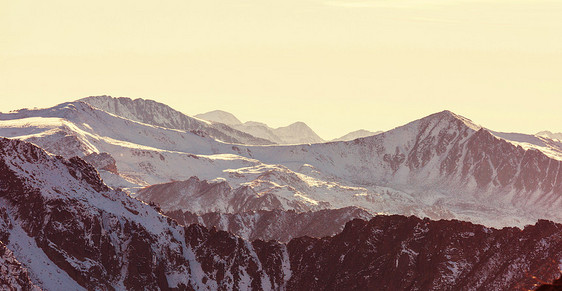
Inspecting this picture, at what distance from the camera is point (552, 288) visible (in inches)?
2591
